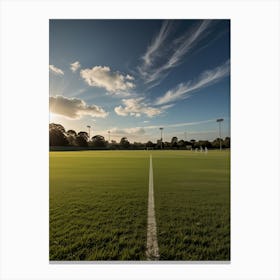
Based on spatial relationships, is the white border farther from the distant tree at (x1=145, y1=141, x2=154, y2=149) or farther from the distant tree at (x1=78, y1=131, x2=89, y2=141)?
the distant tree at (x1=145, y1=141, x2=154, y2=149)

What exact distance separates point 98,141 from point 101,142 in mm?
38

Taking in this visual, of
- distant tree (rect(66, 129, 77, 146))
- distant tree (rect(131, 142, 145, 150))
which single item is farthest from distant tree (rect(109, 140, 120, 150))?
distant tree (rect(66, 129, 77, 146))

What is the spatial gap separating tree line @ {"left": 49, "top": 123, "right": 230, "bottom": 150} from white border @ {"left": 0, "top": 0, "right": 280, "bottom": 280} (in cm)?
27

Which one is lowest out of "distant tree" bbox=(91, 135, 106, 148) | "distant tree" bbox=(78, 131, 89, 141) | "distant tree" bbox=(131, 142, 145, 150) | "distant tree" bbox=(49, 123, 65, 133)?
"distant tree" bbox=(131, 142, 145, 150)

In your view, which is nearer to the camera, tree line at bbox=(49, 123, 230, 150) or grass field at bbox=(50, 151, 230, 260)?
grass field at bbox=(50, 151, 230, 260)

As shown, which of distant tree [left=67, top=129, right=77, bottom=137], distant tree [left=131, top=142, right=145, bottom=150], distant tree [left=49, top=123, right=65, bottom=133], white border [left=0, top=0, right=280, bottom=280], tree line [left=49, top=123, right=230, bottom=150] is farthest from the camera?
distant tree [left=131, top=142, right=145, bottom=150]

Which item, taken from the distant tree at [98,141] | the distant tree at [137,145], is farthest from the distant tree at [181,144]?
the distant tree at [98,141]

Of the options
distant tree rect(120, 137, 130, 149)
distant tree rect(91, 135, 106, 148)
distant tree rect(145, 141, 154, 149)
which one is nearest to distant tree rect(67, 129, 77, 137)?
distant tree rect(91, 135, 106, 148)

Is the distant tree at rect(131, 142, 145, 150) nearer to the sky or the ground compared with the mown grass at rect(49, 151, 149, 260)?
nearer to the sky

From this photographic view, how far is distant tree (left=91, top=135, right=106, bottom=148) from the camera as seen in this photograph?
8.86 feet

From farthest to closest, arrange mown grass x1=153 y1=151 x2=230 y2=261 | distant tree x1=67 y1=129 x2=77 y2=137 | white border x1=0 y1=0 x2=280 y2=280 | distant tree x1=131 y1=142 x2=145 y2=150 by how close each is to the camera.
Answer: distant tree x1=131 y1=142 x2=145 y2=150 < distant tree x1=67 y1=129 x2=77 y2=137 < white border x1=0 y1=0 x2=280 y2=280 < mown grass x1=153 y1=151 x2=230 y2=261
